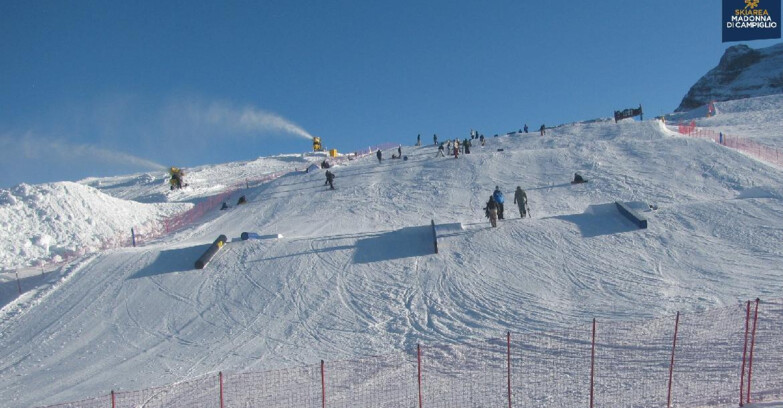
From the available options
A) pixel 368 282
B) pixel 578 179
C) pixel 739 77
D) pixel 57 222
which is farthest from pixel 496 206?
pixel 739 77

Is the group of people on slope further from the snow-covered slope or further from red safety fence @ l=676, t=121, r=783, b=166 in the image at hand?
the snow-covered slope

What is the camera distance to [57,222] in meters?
26.8

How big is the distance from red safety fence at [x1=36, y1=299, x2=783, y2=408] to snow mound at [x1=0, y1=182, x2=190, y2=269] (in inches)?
667

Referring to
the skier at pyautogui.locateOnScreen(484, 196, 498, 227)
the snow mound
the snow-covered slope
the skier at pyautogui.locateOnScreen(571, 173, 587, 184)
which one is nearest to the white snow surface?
the snow mound

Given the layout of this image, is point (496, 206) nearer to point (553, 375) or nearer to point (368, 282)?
point (368, 282)

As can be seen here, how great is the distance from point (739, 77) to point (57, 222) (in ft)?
454

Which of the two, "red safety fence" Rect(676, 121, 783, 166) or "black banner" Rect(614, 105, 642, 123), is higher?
"black banner" Rect(614, 105, 642, 123)

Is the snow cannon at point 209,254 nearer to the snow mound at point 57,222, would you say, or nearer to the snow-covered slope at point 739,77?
the snow mound at point 57,222

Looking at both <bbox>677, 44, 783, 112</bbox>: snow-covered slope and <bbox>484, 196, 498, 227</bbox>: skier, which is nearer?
<bbox>484, 196, 498, 227</bbox>: skier

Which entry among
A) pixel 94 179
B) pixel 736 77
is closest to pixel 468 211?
pixel 94 179

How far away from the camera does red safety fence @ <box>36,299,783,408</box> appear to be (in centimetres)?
895

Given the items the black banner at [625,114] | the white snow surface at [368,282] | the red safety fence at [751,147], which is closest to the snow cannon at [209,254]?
the white snow surface at [368,282]

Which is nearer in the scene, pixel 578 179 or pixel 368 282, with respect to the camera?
pixel 368 282

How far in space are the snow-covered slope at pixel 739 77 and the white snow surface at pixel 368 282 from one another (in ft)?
348
